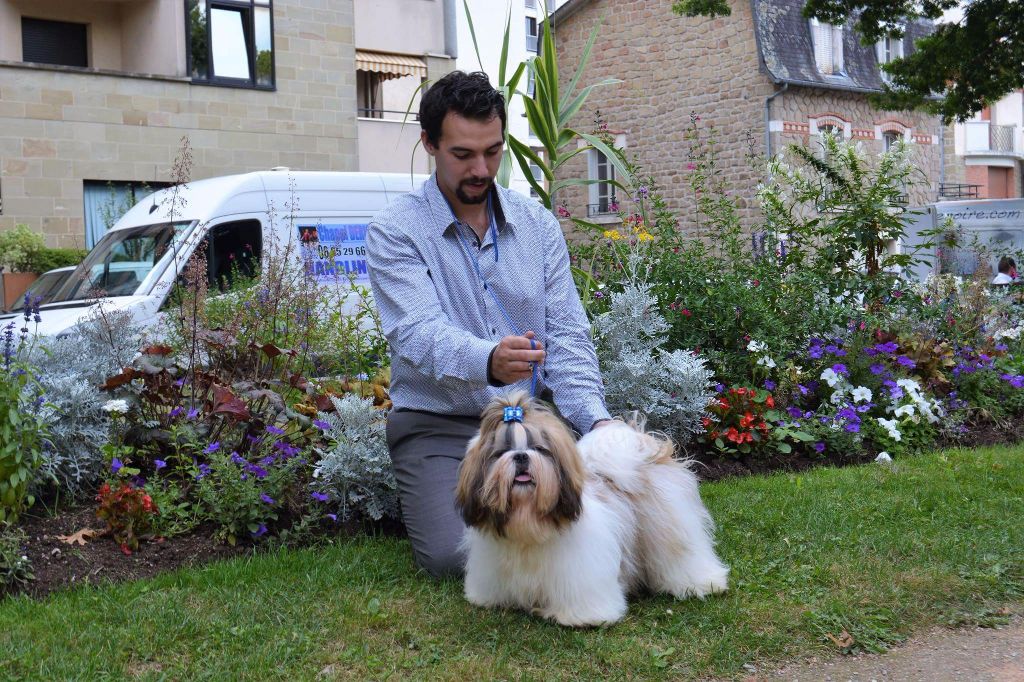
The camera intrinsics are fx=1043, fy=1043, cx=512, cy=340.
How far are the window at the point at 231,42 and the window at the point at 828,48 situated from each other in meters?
14.0

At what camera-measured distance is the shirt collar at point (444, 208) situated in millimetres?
4598

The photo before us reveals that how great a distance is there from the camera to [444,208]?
4613 millimetres

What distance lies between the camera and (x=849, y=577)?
14.7 feet

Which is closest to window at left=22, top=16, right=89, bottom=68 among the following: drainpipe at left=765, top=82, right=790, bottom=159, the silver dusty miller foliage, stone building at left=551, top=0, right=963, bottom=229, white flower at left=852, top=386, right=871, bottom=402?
stone building at left=551, top=0, right=963, bottom=229

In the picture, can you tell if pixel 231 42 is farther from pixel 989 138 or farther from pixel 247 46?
pixel 989 138

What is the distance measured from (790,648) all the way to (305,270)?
491 cm

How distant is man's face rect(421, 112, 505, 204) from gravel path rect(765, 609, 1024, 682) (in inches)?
88.0

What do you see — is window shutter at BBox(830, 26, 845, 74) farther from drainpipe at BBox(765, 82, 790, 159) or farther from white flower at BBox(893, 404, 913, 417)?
white flower at BBox(893, 404, 913, 417)

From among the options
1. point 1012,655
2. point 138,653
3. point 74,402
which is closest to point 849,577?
point 1012,655

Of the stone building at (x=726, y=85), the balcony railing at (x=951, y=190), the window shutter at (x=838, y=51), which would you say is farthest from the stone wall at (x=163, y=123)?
the balcony railing at (x=951, y=190)

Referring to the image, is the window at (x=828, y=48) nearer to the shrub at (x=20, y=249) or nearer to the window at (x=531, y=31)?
the shrub at (x=20, y=249)

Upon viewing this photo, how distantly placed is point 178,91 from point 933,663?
62.0 ft

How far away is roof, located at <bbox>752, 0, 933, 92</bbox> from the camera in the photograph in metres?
25.4

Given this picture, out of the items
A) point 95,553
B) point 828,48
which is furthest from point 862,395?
point 828,48
